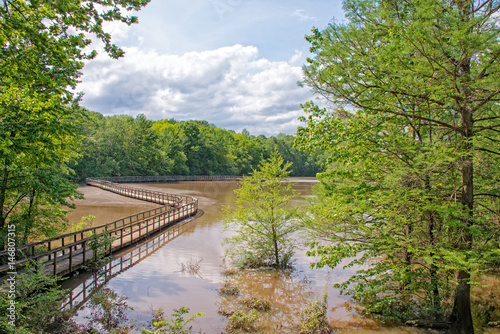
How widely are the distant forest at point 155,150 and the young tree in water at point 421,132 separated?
36392mm

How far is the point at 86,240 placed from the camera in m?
12.1

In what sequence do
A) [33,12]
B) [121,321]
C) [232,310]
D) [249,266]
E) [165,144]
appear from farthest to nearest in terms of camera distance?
[165,144], [249,266], [232,310], [121,321], [33,12]

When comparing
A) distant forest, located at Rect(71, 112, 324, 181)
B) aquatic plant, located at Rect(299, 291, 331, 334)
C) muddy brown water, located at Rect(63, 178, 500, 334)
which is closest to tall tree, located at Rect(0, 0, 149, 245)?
muddy brown water, located at Rect(63, 178, 500, 334)

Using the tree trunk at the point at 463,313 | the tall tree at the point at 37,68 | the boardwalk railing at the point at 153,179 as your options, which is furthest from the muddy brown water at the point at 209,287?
the boardwalk railing at the point at 153,179

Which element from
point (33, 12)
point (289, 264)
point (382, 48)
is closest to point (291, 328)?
point (289, 264)

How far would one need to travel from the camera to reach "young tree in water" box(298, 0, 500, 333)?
575cm

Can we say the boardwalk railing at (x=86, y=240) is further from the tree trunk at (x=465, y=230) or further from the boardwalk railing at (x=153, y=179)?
the boardwalk railing at (x=153, y=179)

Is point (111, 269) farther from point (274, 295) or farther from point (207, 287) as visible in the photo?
point (274, 295)

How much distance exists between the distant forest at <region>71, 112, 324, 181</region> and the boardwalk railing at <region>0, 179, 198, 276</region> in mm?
21816

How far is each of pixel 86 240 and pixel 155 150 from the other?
5938 centimetres

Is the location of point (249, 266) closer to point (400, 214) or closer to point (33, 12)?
point (400, 214)

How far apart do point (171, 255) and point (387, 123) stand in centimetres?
1156

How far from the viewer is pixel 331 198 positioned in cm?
745

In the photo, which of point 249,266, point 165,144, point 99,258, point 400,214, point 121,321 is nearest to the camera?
point 400,214
